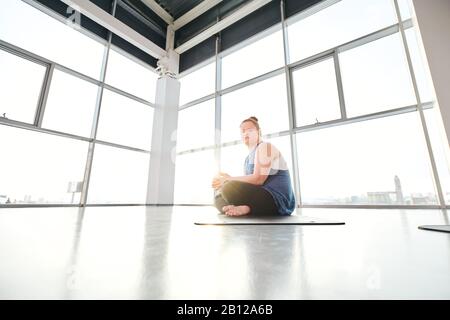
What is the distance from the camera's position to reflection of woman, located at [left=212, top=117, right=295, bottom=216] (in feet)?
4.49

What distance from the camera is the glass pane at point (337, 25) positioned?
2.79 meters

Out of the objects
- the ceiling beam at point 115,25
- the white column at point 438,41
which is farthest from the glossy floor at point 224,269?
the ceiling beam at point 115,25

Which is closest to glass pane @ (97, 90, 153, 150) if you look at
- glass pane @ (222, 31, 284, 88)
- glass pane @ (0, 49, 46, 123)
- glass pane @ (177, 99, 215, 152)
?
glass pane @ (177, 99, 215, 152)

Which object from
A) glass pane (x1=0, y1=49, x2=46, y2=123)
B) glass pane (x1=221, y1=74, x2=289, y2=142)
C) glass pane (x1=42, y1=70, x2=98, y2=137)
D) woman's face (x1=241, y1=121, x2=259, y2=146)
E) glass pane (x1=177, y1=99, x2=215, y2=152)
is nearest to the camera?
woman's face (x1=241, y1=121, x2=259, y2=146)

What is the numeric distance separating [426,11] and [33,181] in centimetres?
541

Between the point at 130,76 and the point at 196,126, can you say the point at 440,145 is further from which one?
the point at 130,76

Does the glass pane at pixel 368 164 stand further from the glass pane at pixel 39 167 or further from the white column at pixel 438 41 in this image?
the glass pane at pixel 39 167

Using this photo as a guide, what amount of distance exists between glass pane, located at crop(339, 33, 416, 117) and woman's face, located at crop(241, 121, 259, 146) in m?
1.82

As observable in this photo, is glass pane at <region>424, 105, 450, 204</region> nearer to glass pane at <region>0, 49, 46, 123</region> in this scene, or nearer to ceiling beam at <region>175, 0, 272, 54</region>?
ceiling beam at <region>175, 0, 272, 54</region>

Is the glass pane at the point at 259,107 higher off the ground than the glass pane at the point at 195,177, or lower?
higher

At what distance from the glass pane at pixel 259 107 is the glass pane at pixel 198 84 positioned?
1.80 feet

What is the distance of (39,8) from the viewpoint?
322cm

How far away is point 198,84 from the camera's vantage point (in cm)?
468
